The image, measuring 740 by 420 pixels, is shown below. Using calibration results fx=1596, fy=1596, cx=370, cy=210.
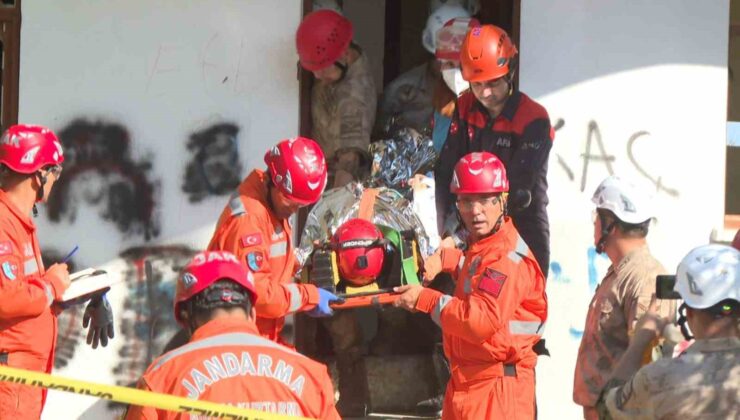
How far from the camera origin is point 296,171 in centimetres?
774

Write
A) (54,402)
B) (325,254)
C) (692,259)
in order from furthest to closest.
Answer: (54,402) < (325,254) < (692,259)

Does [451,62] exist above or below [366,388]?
above

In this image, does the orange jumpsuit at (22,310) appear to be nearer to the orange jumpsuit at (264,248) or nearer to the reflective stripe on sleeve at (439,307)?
the orange jumpsuit at (264,248)

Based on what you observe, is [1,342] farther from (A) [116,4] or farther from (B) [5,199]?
(A) [116,4]

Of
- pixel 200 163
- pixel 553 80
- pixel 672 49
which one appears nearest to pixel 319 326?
pixel 200 163

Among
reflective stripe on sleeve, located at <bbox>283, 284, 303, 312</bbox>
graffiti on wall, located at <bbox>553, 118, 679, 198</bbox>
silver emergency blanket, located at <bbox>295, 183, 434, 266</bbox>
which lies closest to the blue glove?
reflective stripe on sleeve, located at <bbox>283, 284, 303, 312</bbox>

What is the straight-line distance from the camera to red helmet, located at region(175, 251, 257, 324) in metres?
5.43

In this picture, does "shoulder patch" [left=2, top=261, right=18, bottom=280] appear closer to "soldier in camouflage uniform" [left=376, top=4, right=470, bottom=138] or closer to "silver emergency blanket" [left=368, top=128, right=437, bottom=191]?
"silver emergency blanket" [left=368, top=128, right=437, bottom=191]

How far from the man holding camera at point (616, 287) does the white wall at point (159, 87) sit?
2.57 m

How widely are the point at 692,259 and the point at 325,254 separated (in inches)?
114

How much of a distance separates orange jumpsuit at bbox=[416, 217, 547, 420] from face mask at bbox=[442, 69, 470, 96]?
5.33 feet

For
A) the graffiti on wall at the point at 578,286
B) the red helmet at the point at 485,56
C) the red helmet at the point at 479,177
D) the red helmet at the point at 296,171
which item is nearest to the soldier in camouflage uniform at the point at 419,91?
the red helmet at the point at 485,56

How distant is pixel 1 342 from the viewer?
24.8 feet

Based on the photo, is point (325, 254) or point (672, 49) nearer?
point (325, 254)
